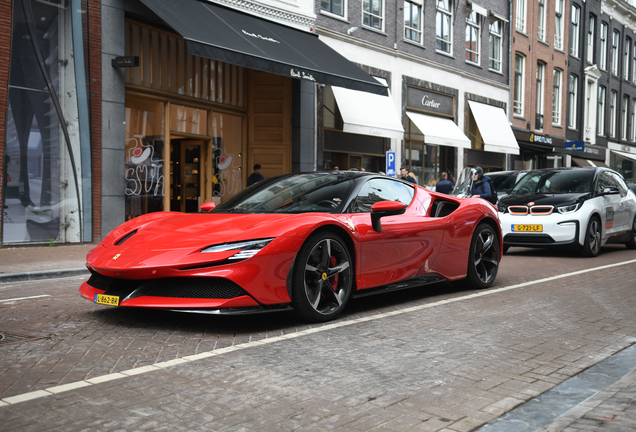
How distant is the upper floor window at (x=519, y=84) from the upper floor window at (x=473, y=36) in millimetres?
4235

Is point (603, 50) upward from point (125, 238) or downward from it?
upward

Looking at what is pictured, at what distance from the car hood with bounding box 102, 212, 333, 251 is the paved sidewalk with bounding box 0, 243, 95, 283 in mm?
3483

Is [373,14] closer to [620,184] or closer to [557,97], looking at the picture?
[620,184]

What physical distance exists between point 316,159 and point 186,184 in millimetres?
4205

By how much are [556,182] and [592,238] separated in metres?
1.40

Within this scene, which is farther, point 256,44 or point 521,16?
point 521,16

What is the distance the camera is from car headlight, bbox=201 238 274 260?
15.8ft

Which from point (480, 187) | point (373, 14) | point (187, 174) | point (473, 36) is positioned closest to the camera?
point (480, 187)

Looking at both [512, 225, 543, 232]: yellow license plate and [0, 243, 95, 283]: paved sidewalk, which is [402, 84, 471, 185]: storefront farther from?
[0, 243, 95, 283]: paved sidewalk

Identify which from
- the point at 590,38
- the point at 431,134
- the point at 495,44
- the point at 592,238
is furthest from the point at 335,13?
the point at 590,38

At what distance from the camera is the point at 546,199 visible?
12.0 meters

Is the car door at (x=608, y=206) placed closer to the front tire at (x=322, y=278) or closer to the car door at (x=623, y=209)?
the car door at (x=623, y=209)

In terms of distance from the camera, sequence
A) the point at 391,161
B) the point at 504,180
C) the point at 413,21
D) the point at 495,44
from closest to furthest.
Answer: the point at 504,180 → the point at 391,161 → the point at 413,21 → the point at 495,44

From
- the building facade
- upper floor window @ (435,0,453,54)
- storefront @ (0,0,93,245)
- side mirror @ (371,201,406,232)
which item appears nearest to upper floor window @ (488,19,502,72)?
the building facade
